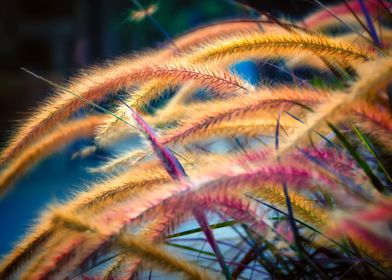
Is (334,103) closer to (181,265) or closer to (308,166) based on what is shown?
(308,166)

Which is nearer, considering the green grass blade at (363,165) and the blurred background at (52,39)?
the green grass blade at (363,165)

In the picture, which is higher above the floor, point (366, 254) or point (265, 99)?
point (265, 99)

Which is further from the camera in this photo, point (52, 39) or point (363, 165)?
point (52, 39)

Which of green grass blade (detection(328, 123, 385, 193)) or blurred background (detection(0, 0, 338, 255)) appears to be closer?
green grass blade (detection(328, 123, 385, 193))

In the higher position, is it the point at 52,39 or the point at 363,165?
the point at 52,39

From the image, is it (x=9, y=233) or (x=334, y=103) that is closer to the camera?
(x=334, y=103)

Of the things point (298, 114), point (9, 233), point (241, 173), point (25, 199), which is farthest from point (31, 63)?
point (241, 173)

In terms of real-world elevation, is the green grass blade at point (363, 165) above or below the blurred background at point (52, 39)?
below

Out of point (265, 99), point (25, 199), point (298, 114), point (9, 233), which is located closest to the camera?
point (265, 99)

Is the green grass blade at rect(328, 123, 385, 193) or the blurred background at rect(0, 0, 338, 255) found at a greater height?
the blurred background at rect(0, 0, 338, 255)

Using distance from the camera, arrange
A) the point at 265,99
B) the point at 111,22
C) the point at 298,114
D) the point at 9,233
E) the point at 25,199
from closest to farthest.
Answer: the point at 265,99 → the point at 298,114 → the point at 9,233 → the point at 25,199 → the point at 111,22

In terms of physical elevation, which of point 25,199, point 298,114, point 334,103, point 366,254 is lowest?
point 366,254
